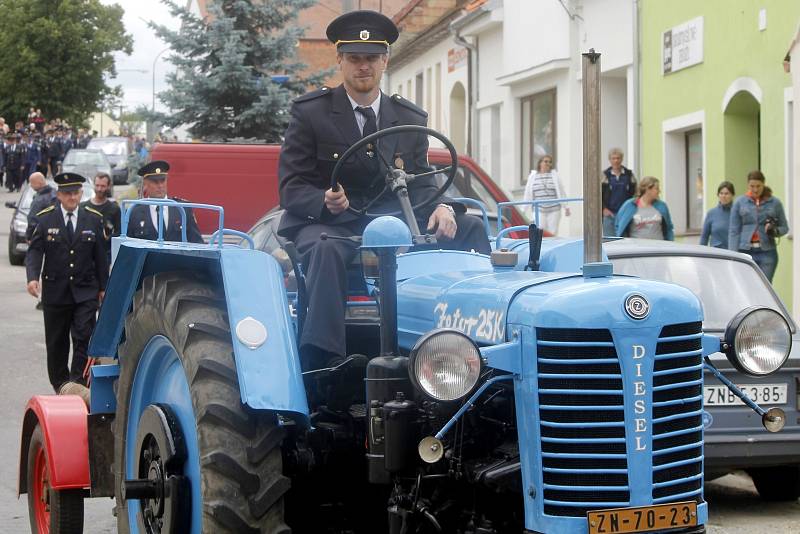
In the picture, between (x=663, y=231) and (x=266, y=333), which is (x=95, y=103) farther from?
(x=266, y=333)

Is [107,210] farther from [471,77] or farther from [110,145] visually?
[110,145]

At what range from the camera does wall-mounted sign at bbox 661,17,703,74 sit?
787 inches

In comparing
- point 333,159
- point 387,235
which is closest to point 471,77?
point 333,159

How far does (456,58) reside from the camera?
35.3 m

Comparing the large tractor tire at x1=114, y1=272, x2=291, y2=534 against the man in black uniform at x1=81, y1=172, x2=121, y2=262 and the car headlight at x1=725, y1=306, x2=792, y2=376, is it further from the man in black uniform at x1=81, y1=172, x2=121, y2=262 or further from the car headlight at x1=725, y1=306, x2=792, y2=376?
the man in black uniform at x1=81, y1=172, x2=121, y2=262

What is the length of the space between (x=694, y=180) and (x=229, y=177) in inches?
400

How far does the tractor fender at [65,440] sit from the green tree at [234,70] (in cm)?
1428

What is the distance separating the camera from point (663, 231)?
51.1ft

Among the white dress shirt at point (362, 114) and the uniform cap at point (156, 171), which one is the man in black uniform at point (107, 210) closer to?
the uniform cap at point (156, 171)

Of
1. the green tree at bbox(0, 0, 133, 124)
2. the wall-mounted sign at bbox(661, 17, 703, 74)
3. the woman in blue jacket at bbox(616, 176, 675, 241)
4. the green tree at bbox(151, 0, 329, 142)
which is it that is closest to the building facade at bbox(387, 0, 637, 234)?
the wall-mounted sign at bbox(661, 17, 703, 74)

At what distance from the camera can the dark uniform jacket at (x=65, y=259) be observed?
12.3m

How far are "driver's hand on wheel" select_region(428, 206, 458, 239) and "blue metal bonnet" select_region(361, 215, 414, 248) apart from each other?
0.84 metres

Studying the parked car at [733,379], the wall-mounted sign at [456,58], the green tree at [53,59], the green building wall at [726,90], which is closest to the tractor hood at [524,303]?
the parked car at [733,379]

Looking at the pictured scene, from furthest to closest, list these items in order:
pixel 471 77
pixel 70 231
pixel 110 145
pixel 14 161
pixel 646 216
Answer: pixel 110 145 → pixel 14 161 → pixel 471 77 → pixel 646 216 → pixel 70 231
